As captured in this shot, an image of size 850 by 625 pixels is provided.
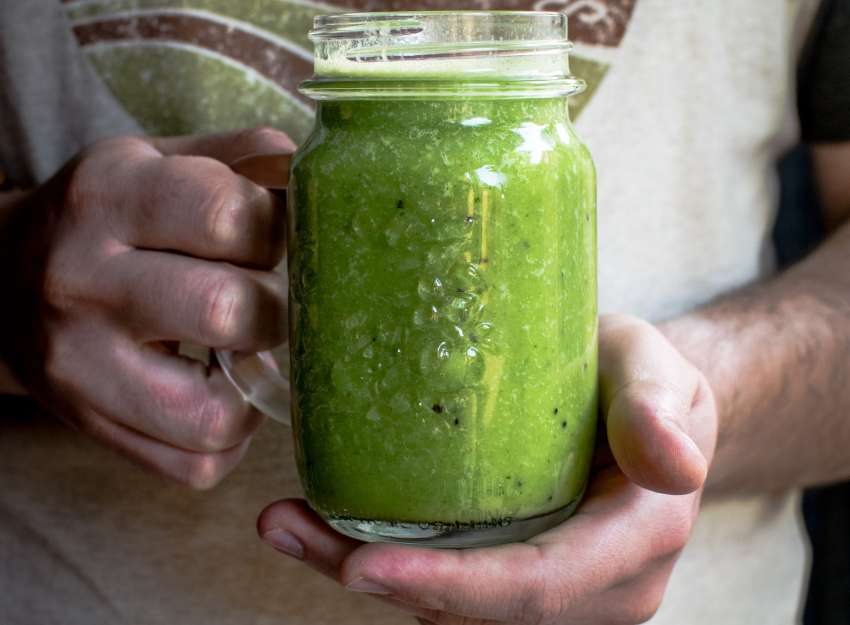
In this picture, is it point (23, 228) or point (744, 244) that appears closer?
point (23, 228)

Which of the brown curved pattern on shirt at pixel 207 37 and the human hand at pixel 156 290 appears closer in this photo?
the human hand at pixel 156 290

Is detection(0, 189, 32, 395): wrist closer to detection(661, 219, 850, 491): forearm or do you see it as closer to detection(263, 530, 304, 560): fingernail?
detection(263, 530, 304, 560): fingernail

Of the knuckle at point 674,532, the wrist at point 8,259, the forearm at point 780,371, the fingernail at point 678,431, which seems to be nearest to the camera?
the fingernail at point 678,431

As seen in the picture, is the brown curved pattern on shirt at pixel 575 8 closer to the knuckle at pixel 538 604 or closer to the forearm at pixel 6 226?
the forearm at pixel 6 226

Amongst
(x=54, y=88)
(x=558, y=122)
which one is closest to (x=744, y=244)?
(x=558, y=122)

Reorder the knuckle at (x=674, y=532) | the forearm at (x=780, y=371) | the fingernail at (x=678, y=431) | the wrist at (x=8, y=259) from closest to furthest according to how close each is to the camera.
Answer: the fingernail at (x=678, y=431), the knuckle at (x=674, y=532), the wrist at (x=8, y=259), the forearm at (x=780, y=371)

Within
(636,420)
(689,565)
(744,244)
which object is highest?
(636,420)

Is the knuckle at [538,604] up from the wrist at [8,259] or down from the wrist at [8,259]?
down

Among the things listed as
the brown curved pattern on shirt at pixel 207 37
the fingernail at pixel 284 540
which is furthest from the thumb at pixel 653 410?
the brown curved pattern on shirt at pixel 207 37

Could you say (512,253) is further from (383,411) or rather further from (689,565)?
(689,565)
